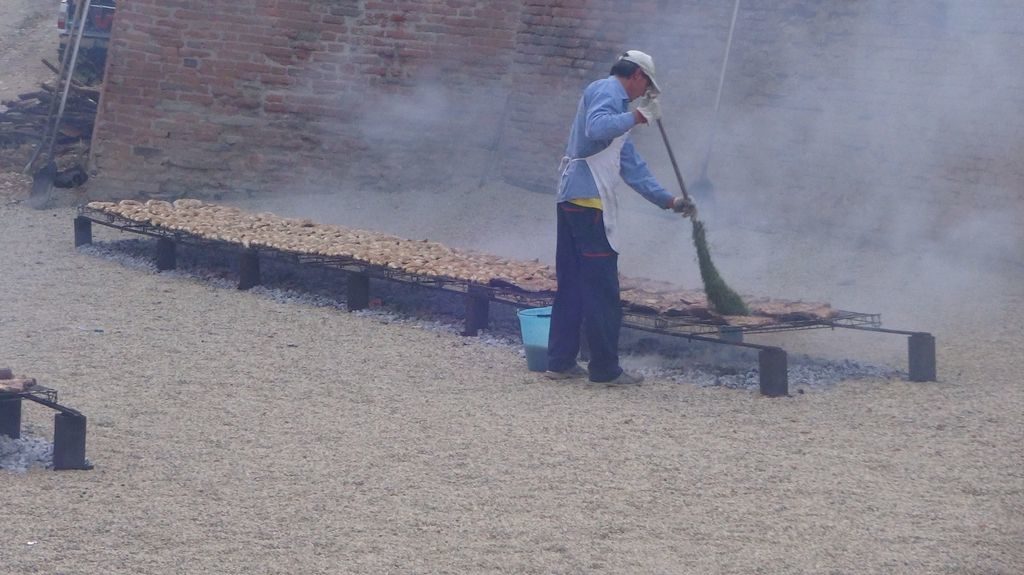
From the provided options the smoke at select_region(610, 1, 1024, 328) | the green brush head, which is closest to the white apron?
the green brush head

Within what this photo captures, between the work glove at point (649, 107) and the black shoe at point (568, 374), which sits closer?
the work glove at point (649, 107)

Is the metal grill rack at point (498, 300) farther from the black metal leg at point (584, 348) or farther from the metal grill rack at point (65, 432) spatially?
the metal grill rack at point (65, 432)

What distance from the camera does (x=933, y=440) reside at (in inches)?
229

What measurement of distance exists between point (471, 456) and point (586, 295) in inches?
62.6

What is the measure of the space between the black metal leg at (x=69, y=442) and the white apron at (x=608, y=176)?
3.03 meters

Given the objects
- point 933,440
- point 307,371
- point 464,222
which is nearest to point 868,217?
point 464,222

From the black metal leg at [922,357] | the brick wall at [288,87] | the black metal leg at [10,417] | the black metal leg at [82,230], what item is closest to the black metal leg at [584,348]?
the black metal leg at [922,357]

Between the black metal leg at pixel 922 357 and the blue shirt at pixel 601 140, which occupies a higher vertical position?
the blue shirt at pixel 601 140

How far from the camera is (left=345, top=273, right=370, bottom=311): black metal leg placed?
874 centimetres

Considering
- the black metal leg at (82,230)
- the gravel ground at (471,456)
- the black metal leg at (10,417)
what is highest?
the black metal leg at (82,230)

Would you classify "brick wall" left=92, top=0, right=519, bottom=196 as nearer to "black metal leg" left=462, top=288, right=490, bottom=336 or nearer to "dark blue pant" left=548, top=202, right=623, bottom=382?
"black metal leg" left=462, top=288, right=490, bottom=336

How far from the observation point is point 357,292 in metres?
8.77

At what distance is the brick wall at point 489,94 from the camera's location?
10.3 meters

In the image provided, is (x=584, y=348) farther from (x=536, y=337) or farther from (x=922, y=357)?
(x=922, y=357)
